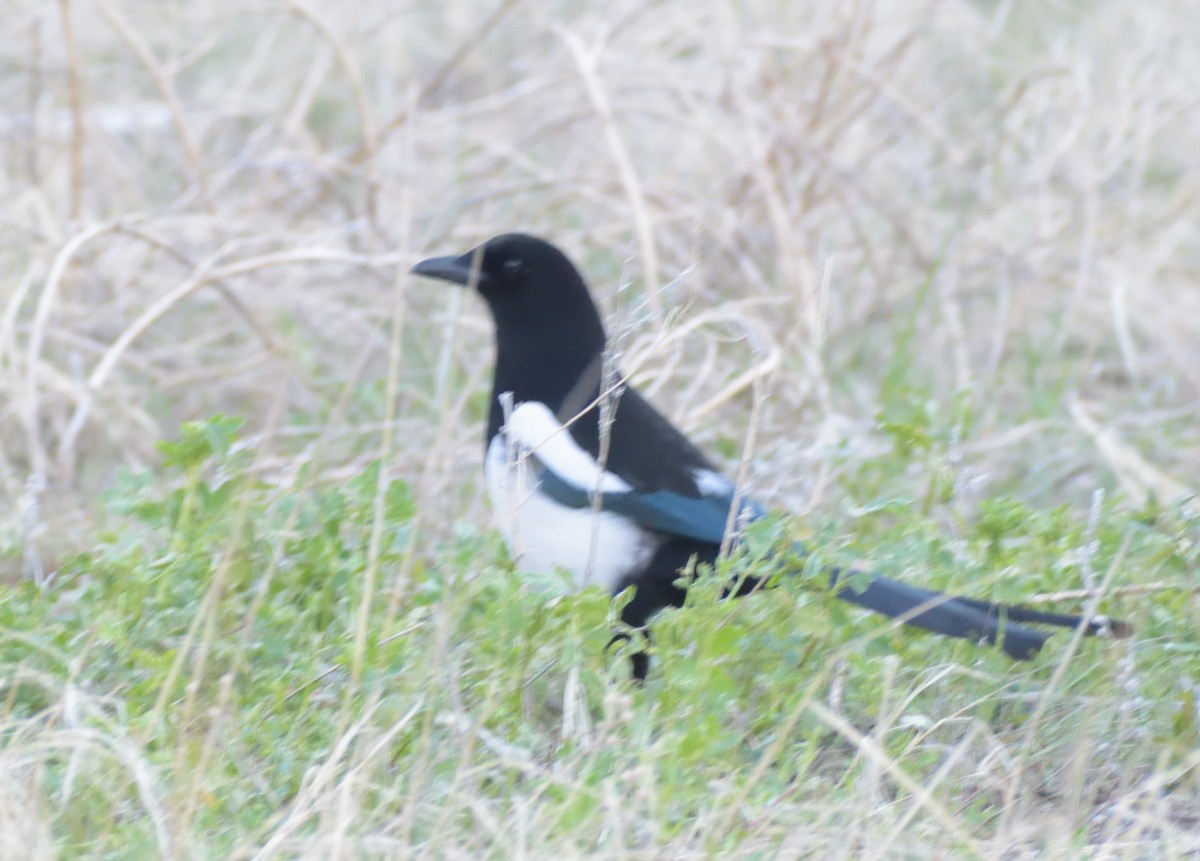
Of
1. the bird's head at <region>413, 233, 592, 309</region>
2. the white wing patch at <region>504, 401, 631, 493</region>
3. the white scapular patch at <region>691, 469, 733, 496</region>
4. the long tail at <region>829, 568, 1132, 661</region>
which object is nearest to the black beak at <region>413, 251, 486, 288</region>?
the bird's head at <region>413, 233, 592, 309</region>

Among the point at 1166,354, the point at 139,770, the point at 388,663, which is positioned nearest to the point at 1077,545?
the point at 388,663

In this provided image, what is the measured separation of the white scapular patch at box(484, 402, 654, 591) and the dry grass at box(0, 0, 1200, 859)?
275 millimetres

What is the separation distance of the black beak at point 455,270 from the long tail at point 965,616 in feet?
2.56

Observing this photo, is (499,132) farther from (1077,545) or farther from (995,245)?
(1077,545)

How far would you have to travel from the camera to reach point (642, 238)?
11.3ft

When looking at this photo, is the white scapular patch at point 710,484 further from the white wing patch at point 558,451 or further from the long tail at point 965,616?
the long tail at point 965,616

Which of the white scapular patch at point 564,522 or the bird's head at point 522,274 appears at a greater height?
the bird's head at point 522,274

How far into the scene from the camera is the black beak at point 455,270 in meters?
2.50

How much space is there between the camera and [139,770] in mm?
1702

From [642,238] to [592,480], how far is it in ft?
4.37

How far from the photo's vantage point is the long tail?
79.7 inches

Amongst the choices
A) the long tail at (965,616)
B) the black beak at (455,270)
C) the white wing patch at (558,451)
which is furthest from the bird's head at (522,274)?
the long tail at (965,616)

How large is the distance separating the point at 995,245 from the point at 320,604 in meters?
2.90

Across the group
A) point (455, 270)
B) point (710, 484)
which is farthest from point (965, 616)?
point (455, 270)
